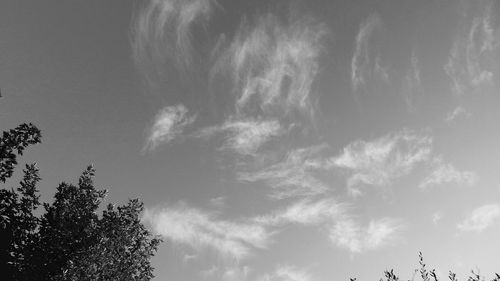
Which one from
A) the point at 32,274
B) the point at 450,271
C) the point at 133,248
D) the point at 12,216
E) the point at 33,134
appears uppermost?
the point at 33,134

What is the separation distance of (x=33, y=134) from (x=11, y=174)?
2.83 metres

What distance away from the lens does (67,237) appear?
2833cm

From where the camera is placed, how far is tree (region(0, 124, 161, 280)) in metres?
27.1

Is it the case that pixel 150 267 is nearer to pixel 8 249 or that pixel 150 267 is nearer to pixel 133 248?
pixel 133 248

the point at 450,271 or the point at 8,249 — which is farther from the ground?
the point at 8,249

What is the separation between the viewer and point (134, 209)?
2977 cm

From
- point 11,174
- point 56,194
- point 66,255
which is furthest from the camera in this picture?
point 56,194

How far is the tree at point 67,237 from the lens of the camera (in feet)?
89.0

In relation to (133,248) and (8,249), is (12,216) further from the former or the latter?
(133,248)

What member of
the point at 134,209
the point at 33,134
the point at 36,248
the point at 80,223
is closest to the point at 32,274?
the point at 36,248

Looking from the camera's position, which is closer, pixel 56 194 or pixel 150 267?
pixel 150 267

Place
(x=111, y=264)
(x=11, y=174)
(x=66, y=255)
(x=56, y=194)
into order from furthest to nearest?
(x=56, y=194) → (x=66, y=255) → (x=111, y=264) → (x=11, y=174)

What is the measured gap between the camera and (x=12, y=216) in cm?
2861

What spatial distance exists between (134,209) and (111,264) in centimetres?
477
